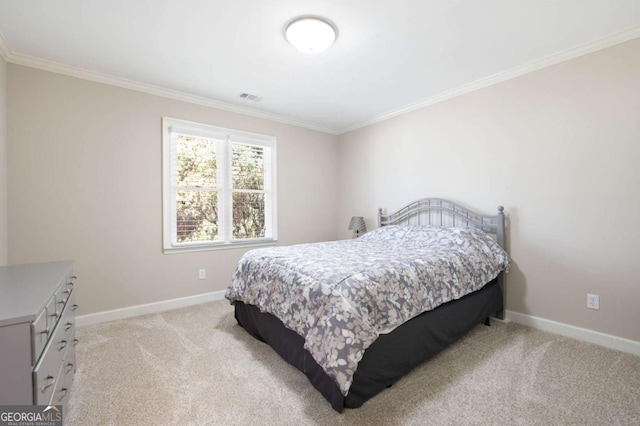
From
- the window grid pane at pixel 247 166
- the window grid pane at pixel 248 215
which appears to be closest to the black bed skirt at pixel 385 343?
the window grid pane at pixel 248 215

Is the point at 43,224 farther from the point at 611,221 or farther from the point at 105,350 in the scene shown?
the point at 611,221

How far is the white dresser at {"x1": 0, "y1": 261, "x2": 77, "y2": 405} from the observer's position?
38.9 inches

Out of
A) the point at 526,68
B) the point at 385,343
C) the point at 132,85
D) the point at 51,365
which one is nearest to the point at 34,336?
the point at 51,365

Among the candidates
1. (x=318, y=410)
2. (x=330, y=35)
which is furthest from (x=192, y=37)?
(x=318, y=410)

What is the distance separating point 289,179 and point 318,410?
3.14 meters

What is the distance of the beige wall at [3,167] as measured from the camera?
2367 millimetres

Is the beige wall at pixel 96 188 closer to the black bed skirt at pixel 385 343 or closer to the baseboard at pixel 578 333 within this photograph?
the black bed skirt at pixel 385 343

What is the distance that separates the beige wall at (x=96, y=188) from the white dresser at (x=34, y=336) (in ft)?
4.05

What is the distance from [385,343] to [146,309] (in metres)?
2.71

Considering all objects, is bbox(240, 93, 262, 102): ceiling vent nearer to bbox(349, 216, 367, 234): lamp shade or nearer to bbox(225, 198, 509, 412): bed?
bbox(225, 198, 509, 412): bed

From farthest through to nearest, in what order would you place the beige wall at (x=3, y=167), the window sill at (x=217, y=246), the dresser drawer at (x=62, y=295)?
the window sill at (x=217, y=246), the beige wall at (x=3, y=167), the dresser drawer at (x=62, y=295)

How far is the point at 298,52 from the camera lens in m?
2.48

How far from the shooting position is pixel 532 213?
2721 millimetres

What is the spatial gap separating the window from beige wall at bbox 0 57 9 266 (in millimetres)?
1235
